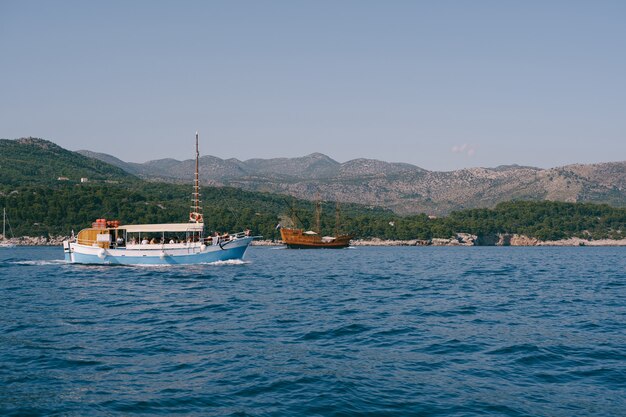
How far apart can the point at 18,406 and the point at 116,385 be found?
288 cm

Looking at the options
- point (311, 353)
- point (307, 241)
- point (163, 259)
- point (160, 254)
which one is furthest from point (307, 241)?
point (311, 353)

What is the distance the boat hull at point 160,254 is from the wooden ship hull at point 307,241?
96784 mm

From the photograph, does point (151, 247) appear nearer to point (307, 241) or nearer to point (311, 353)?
point (311, 353)

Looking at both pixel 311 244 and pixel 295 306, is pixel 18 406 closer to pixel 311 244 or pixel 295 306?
pixel 295 306

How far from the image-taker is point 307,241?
17638cm

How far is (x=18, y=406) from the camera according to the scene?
16469mm

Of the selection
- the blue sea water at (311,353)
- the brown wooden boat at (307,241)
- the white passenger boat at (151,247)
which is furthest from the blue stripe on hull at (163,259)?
the brown wooden boat at (307,241)

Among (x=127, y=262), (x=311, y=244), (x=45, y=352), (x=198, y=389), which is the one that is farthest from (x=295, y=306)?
(x=311, y=244)

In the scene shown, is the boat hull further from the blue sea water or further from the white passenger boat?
the blue sea water

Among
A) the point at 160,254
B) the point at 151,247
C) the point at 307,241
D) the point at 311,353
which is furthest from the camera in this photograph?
the point at 307,241

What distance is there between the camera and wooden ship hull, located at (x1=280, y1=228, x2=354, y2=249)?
173375mm

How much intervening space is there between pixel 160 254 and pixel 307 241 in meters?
106

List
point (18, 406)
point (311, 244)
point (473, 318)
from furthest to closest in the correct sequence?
point (311, 244) < point (473, 318) < point (18, 406)

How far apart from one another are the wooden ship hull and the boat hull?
96784mm
